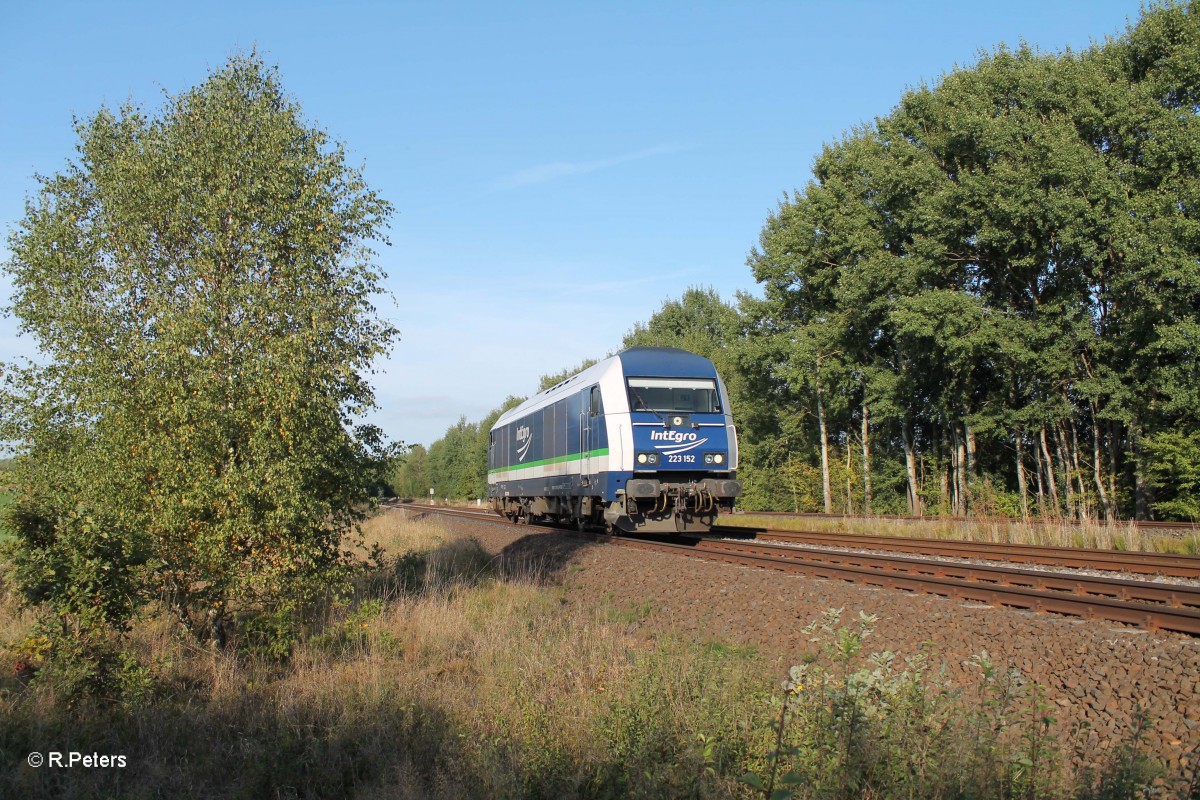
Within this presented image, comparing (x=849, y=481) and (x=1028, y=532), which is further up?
(x=849, y=481)

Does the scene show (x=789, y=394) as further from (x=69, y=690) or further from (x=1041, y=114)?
(x=69, y=690)

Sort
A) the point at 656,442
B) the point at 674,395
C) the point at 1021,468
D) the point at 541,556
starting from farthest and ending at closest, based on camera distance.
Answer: the point at 1021,468 < the point at 674,395 < the point at 541,556 < the point at 656,442

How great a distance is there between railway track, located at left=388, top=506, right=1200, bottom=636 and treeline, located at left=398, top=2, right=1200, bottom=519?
7277mm

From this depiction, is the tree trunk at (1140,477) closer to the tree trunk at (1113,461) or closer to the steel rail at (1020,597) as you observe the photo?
the tree trunk at (1113,461)

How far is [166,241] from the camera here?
28.9 feet

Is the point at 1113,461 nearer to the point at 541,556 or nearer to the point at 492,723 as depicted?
the point at 541,556

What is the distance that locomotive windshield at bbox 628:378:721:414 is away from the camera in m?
16.8

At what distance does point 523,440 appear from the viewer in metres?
25.2

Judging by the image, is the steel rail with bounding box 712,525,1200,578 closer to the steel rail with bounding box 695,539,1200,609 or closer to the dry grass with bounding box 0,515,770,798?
the steel rail with bounding box 695,539,1200,609

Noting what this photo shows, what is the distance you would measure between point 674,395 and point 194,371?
34.1ft

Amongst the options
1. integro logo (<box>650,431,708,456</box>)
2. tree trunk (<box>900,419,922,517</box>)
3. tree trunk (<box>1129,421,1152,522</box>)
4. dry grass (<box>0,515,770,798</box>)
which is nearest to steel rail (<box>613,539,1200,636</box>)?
dry grass (<box>0,515,770,798</box>)

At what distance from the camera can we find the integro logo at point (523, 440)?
24375 mm

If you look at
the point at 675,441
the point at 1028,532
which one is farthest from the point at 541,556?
the point at 1028,532

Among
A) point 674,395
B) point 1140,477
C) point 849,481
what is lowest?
point 1140,477
